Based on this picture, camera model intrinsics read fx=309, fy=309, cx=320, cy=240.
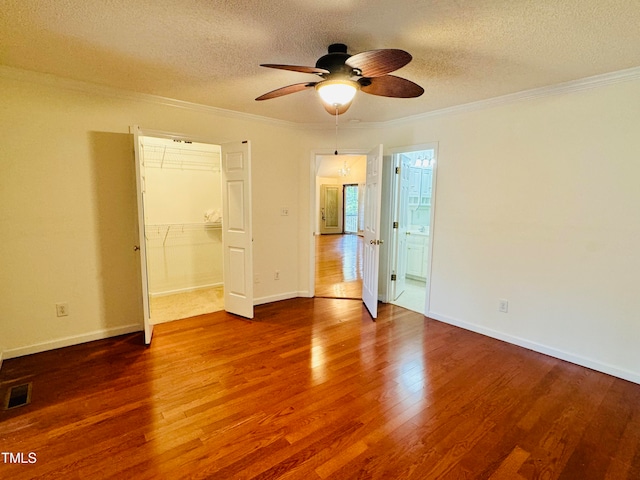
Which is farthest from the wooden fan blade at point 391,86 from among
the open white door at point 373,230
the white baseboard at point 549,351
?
the white baseboard at point 549,351

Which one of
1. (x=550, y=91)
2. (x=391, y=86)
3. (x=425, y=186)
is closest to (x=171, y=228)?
(x=391, y=86)

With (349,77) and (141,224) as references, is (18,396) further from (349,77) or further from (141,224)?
(349,77)

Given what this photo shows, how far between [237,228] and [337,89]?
86.8 inches

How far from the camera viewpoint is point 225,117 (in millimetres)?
3777

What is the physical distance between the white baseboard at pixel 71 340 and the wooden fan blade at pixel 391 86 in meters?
3.33

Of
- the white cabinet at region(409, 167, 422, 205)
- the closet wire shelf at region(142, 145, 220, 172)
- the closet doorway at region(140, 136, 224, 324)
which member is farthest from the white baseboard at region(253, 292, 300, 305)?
the white cabinet at region(409, 167, 422, 205)

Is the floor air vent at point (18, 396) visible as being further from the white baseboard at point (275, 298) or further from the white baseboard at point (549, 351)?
the white baseboard at point (549, 351)

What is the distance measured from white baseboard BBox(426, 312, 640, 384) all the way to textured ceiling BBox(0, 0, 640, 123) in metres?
2.42

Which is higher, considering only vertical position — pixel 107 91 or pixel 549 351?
pixel 107 91

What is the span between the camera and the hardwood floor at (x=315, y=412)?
169 centimetres

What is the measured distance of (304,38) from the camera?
206cm

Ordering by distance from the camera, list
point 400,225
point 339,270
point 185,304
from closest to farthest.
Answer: point 185,304 < point 400,225 < point 339,270

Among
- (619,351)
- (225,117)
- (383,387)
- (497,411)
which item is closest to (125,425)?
(383,387)

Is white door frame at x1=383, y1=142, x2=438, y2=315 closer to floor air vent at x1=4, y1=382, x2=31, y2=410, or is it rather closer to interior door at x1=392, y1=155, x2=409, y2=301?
interior door at x1=392, y1=155, x2=409, y2=301
